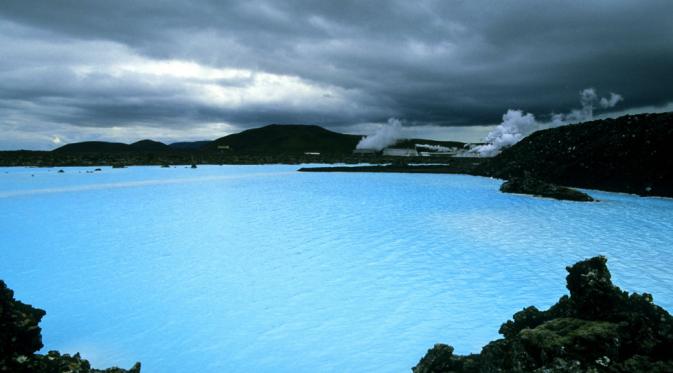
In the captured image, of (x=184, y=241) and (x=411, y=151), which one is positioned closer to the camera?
(x=184, y=241)

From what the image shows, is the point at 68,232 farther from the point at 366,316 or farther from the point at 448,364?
the point at 448,364

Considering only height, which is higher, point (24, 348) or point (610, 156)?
point (610, 156)

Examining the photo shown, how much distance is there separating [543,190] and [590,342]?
1100 inches

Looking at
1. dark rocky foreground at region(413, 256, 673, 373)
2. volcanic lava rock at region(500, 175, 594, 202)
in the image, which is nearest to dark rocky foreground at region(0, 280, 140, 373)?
dark rocky foreground at region(413, 256, 673, 373)

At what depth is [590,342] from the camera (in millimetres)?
4512

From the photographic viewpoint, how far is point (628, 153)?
104 ft

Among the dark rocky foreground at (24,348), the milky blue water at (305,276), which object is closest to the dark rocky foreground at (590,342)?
the milky blue water at (305,276)

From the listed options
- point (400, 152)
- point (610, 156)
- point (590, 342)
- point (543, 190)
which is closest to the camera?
point (590, 342)

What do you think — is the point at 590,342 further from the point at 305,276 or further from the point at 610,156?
the point at 610,156

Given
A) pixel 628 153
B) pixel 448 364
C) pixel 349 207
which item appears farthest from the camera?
pixel 628 153

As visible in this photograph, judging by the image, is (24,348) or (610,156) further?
(610,156)

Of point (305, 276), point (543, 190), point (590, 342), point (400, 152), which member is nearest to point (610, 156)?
point (543, 190)

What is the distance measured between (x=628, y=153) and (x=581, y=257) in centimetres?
2469

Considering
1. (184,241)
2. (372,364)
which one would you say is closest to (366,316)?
(372,364)
